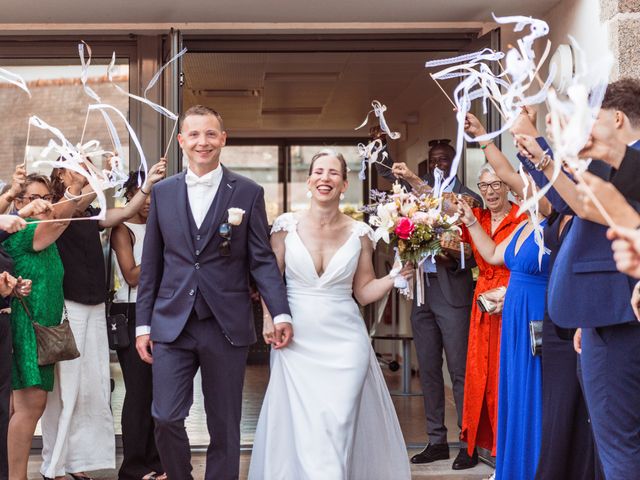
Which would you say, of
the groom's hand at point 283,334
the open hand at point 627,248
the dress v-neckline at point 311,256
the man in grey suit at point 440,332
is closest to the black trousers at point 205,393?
the groom's hand at point 283,334

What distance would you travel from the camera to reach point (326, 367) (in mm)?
5312

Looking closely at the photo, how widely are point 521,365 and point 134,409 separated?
2.40 meters

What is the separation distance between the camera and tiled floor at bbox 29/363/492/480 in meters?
6.25

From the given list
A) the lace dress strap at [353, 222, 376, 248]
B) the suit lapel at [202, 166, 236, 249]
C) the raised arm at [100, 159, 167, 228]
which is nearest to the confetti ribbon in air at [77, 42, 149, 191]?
the raised arm at [100, 159, 167, 228]

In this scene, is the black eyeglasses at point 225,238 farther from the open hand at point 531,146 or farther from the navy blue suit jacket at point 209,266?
the open hand at point 531,146

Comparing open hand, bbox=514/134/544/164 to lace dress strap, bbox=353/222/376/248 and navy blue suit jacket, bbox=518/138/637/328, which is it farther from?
lace dress strap, bbox=353/222/376/248

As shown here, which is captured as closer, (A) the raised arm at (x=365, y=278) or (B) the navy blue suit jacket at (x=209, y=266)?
(B) the navy blue suit jacket at (x=209, y=266)

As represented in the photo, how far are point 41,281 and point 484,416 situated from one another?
287 cm

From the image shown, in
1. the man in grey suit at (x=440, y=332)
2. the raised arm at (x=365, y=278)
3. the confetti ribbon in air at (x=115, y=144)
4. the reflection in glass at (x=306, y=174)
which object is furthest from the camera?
the reflection in glass at (x=306, y=174)

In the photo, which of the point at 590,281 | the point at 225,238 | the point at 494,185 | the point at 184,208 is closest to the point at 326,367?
the point at 225,238

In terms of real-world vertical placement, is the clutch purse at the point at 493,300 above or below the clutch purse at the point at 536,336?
above

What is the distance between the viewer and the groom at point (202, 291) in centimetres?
482

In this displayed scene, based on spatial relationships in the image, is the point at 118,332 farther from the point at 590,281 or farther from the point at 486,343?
the point at 590,281

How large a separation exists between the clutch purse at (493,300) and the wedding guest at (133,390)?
2.13 meters
